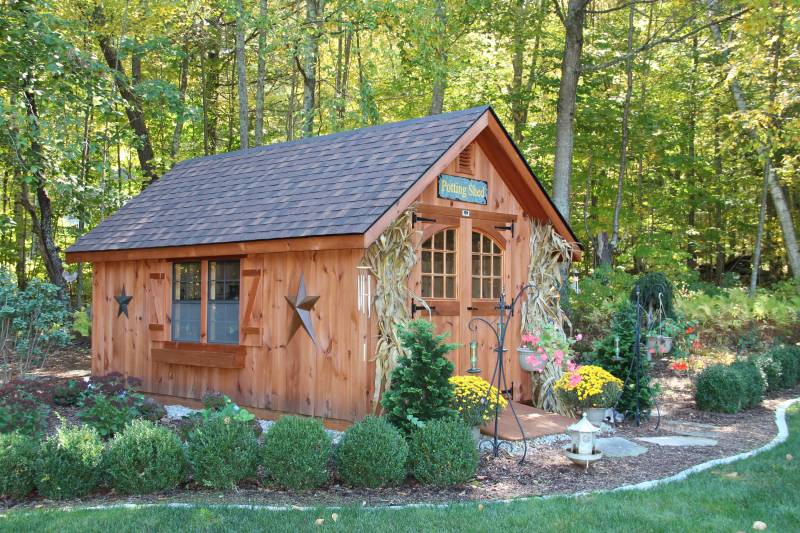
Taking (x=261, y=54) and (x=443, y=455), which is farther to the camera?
(x=261, y=54)

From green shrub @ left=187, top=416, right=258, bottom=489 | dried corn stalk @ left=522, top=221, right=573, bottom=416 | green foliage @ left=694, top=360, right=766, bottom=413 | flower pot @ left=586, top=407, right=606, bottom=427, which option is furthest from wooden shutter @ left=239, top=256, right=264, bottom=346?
green foliage @ left=694, top=360, right=766, bottom=413

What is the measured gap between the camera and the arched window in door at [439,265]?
8609 mm

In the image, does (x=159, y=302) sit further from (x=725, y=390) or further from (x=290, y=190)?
(x=725, y=390)

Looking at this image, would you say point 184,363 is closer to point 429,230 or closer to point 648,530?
point 429,230

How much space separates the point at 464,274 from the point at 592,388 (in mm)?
1989

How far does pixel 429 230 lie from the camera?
8.48 meters

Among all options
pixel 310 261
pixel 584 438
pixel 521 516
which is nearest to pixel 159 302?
pixel 310 261

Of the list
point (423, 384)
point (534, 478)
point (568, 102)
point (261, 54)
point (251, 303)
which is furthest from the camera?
point (261, 54)

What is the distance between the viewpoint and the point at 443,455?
597 cm

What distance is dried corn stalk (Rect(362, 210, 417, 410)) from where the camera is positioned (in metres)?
7.88

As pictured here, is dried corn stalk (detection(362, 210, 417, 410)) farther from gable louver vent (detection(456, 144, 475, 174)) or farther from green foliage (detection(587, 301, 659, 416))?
green foliage (detection(587, 301, 659, 416))

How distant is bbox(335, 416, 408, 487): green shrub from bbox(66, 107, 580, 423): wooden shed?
178 cm

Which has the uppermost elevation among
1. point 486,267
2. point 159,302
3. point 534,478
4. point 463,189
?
point 463,189

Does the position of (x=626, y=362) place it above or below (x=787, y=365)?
above
